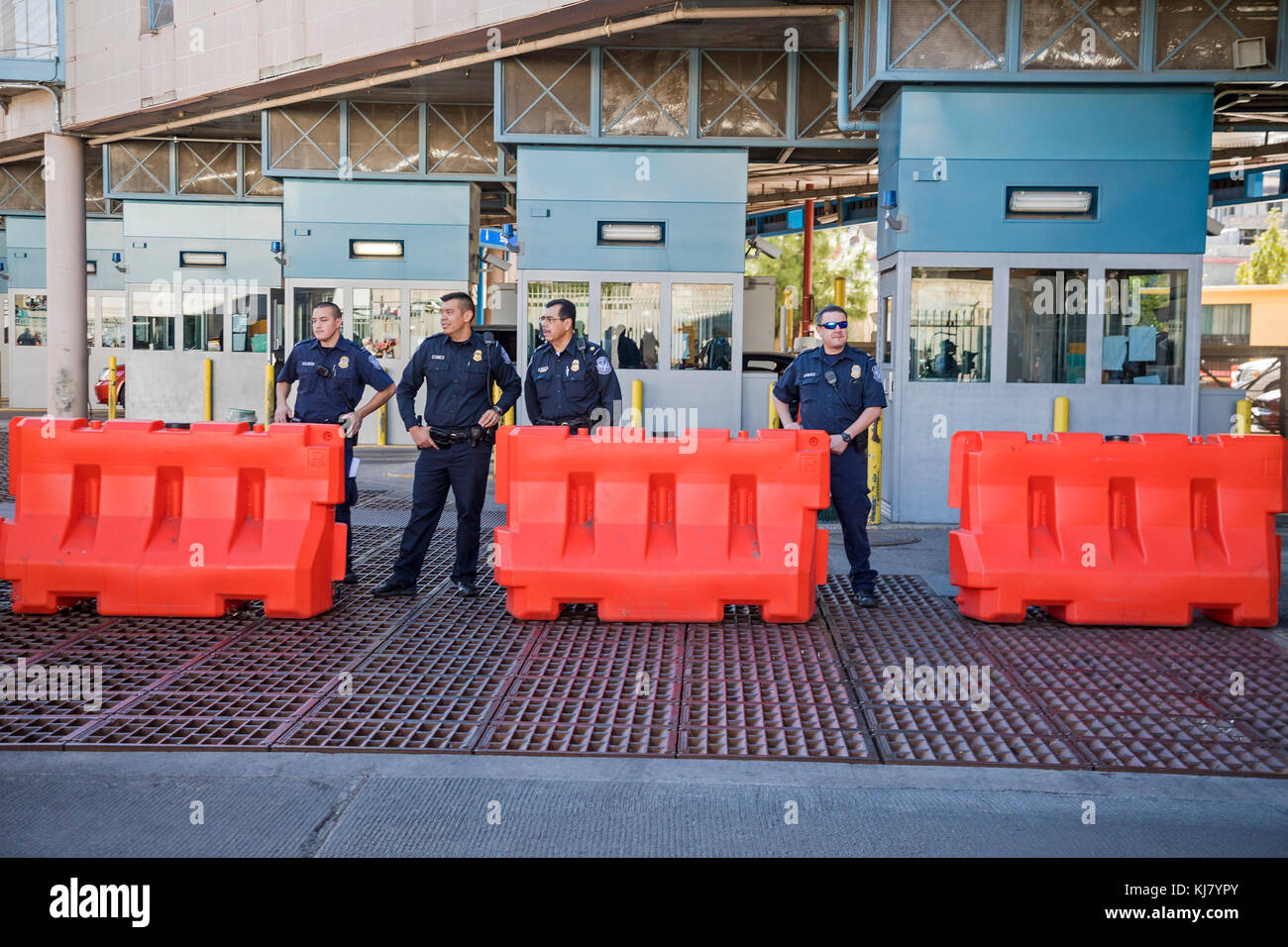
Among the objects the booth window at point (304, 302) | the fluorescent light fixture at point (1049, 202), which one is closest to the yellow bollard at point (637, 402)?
the fluorescent light fixture at point (1049, 202)

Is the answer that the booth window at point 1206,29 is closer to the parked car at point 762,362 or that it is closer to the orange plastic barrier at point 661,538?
the orange plastic barrier at point 661,538

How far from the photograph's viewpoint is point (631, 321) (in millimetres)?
14492

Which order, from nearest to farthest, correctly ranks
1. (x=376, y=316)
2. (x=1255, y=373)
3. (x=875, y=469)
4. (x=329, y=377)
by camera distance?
(x=329, y=377) → (x=875, y=469) → (x=1255, y=373) → (x=376, y=316)

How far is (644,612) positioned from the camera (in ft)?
23.1

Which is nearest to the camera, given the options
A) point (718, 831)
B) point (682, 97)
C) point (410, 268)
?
point (718, 831)

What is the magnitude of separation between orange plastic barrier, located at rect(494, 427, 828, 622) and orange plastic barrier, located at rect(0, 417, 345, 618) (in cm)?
114

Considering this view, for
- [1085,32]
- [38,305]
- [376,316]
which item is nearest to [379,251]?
[376,316]

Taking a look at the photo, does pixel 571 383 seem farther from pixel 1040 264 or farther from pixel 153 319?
pixel 153 319

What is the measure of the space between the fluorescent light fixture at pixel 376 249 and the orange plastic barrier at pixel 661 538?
12384mm

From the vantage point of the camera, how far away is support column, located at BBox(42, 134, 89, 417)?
20.9 meters

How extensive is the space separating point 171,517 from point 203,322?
1518 cm
